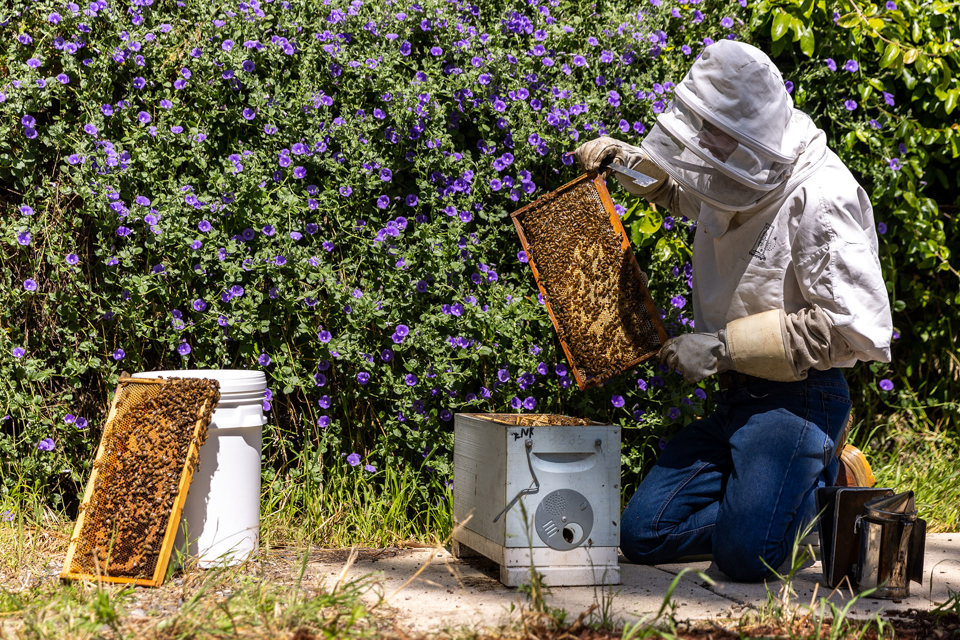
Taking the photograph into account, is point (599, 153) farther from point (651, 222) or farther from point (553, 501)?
point (553, 501)

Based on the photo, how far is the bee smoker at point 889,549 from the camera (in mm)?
2656

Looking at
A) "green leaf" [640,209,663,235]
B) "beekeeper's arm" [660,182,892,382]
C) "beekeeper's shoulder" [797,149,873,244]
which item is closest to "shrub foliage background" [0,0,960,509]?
"green leaf" [640,209,663,235]

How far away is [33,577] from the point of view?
2.73 metres

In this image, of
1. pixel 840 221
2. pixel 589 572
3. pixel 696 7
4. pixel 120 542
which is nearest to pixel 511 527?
pixel 589 572

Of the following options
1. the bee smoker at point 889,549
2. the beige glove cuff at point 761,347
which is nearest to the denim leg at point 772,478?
the beige glove cuff at point 761,347

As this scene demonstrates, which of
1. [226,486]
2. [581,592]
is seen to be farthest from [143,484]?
[581,592]

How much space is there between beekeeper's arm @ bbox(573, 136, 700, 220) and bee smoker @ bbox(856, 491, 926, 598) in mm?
1181

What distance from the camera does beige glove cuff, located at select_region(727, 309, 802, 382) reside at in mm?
2814

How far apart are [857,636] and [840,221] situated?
1230 mm

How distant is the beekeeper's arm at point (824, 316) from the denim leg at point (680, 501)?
1.27 ft

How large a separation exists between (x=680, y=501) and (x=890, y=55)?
2.06 meters

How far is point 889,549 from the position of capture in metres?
2.66

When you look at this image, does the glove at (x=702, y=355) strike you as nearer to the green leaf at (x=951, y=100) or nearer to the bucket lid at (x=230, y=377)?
the bucket lid at (x=230, y=377)

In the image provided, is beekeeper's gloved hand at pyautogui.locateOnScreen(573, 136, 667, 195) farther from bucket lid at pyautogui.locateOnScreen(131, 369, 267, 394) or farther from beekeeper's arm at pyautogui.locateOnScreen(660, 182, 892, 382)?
bucket lid at pyautogui.locateOnScreen(131, 369, 267, 394)
